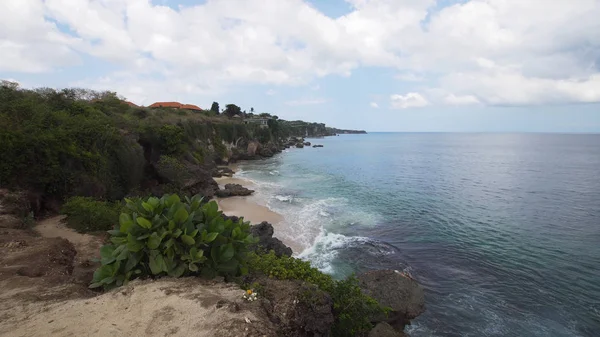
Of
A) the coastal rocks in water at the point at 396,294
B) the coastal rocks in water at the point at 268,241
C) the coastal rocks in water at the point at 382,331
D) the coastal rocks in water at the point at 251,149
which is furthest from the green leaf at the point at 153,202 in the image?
the coastal rocks in water at the point at 251,149

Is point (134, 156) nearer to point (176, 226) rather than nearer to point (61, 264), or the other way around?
point (61, 264)

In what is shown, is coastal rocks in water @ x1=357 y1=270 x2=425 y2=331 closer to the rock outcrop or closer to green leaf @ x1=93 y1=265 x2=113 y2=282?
green leaf @ x1=93 y1=265 x2=113 y2=282

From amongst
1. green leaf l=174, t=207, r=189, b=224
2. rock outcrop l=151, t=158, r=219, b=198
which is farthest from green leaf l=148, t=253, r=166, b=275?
rock outcrop l=151, t=158, r=219, b=198

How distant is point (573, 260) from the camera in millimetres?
16953

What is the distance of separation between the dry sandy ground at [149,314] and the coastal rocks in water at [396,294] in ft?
24.4

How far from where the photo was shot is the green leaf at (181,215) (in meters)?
5.97

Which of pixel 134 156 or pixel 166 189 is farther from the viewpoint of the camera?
pixel 166 189

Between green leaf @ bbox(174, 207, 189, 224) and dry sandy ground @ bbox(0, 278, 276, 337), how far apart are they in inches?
45.2

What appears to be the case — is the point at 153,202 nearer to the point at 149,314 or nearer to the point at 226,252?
the point at 226,252

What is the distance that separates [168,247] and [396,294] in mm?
9537

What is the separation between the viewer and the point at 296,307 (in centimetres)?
576

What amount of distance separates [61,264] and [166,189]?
55.6 feet

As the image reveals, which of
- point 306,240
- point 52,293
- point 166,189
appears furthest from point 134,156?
point 52,293

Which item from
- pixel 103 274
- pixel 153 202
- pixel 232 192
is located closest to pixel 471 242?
pixel 153 202
